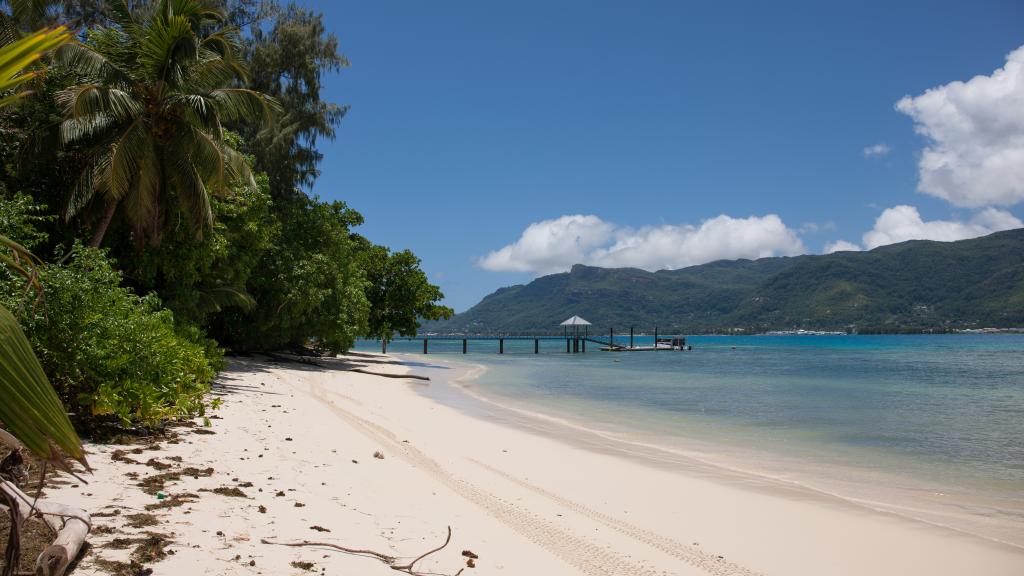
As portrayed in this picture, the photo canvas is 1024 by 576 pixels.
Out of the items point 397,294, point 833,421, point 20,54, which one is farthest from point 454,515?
point 397,294

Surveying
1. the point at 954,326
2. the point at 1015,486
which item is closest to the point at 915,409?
the point at 1015,486

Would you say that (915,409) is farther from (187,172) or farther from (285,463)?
(187,172)

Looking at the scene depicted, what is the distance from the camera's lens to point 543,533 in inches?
210

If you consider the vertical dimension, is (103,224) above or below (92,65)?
below

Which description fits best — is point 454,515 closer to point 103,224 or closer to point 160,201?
point 103,224

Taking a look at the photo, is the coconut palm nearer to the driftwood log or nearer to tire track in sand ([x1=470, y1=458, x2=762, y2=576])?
the driftwood log

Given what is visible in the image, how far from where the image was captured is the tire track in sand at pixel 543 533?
4707 millimetres

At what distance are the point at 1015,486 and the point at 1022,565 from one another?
4177mm

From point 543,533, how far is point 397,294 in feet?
92.4

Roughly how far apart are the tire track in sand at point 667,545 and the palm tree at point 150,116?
8.18 m

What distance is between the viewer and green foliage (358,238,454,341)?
107ft

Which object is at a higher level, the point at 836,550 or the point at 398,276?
the point at 398,276

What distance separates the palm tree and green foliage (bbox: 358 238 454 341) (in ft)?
67.0

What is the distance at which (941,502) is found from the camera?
7.90 metres
